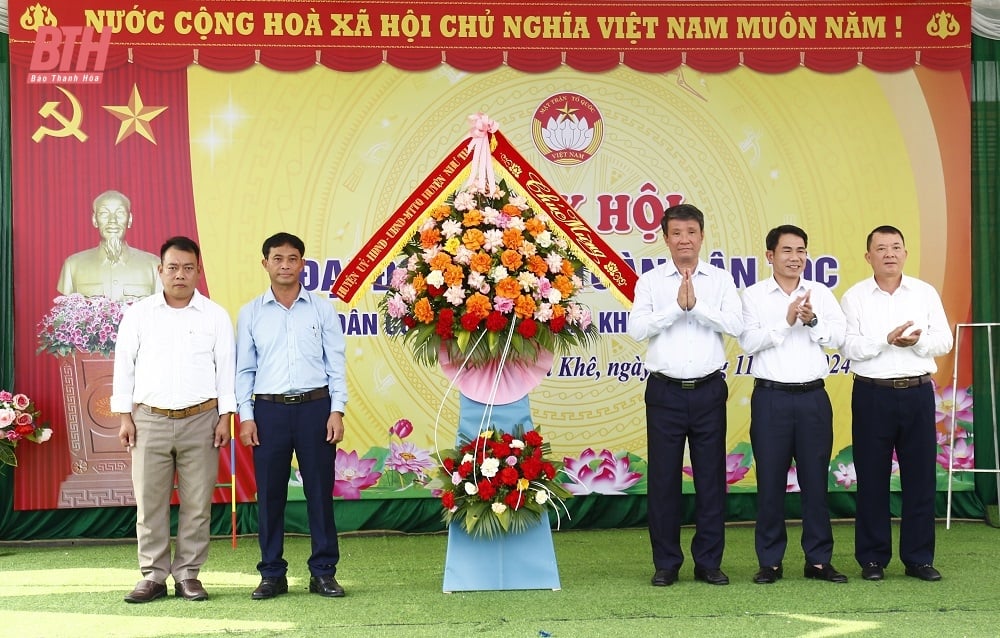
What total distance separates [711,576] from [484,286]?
5.18 ft

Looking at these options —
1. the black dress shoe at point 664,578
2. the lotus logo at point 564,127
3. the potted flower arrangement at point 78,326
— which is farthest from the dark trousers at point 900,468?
the potted flower arrangement at point 78,326

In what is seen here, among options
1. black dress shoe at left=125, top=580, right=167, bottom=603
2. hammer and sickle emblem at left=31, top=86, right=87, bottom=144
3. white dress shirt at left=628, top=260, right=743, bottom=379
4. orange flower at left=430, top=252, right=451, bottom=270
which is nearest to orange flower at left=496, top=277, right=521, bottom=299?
orange flower at left=430, top=252, right=451, bottom=270

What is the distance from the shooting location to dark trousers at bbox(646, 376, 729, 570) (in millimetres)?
4457

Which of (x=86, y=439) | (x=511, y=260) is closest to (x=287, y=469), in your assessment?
(x=511, y=260)

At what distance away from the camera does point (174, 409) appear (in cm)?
425

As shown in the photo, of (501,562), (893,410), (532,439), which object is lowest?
(501,562)

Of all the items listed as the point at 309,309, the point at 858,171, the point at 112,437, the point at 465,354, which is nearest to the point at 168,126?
the point at 112,437

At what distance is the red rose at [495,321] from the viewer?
4281 mm

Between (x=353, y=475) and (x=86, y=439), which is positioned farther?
(x=353, y=475)

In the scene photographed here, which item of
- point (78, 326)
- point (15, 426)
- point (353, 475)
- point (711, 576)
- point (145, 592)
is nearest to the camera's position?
point (145, 592)

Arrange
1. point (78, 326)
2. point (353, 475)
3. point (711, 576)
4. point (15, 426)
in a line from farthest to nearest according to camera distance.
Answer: point (353, 475) → point (78, 326) → point (15, 426) → point (711, 576)

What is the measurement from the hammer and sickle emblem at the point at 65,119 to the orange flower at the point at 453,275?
278 cm

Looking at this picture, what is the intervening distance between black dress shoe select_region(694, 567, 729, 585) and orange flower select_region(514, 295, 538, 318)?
1.35m

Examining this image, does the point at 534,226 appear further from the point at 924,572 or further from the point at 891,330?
the point at 924,572
